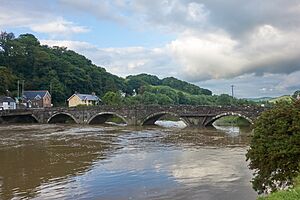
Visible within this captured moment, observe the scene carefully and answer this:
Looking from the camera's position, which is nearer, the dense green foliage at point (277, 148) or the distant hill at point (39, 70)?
the dense green foliage at point (277, 148)

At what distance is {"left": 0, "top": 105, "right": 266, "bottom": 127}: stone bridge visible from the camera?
49500 millimetres

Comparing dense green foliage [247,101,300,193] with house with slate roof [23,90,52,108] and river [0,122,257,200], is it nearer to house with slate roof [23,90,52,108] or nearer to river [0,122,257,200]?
river [0,122,257,200]

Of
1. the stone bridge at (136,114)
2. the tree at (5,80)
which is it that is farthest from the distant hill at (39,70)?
the stone bridge at (136,114)

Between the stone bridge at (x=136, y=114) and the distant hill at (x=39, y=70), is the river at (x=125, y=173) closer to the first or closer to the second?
the stone bridge at (x=136, y=114)

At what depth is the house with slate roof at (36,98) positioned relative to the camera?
87.2m

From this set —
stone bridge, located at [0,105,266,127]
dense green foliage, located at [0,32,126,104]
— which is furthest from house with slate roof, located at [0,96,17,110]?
dense green foliage, located at [0,32,126,104]

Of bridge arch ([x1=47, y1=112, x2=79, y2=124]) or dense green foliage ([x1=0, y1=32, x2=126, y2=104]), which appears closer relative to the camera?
bridge arch ([x1=47, y1=112, x2=79, y2=124])

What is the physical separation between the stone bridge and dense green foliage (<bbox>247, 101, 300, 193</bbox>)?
117ft

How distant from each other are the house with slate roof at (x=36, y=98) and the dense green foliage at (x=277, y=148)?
79864mm

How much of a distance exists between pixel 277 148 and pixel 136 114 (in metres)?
45.7

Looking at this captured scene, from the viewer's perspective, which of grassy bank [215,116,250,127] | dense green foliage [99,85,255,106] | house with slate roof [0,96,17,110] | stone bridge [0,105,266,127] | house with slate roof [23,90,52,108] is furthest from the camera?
dense green foliage [99,85,255,106]

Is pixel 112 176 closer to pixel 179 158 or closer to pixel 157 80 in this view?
pixel 179 158

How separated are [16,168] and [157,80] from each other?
16965cm

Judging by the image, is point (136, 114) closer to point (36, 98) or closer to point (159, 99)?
point (36, 98)
